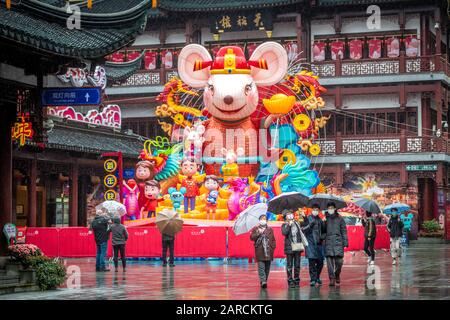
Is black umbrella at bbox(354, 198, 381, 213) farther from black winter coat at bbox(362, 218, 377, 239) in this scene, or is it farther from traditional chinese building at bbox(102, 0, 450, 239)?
traditional chinese building at bbox(102, 0, 450, 239)

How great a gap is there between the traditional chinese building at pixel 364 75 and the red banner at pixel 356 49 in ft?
0.17

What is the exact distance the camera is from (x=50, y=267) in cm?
1908

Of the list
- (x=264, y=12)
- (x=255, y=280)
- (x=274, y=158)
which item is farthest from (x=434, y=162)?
(x=255, y=280)

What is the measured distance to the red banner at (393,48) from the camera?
158ft

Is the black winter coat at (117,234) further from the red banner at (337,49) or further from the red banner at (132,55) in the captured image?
the red banner at (132,55)

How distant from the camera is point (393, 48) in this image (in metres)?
48.3

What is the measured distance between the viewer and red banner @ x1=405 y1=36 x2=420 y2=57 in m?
48.3

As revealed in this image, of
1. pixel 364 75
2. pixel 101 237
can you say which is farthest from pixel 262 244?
pixel 364 75

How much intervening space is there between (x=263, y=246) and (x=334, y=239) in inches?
61.1

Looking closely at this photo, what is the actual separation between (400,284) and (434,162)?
26905 millimetres

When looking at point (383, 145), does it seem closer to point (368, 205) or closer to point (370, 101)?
point (370, 101)

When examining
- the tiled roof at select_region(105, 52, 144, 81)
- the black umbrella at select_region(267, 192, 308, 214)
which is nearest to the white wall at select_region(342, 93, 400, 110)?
the tiled roof at select_region(105, 52, 144, 81)
